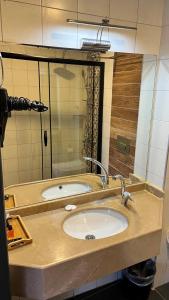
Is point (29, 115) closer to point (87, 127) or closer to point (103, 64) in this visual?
point (87, 127)

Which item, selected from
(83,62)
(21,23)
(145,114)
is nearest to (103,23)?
(83,62)

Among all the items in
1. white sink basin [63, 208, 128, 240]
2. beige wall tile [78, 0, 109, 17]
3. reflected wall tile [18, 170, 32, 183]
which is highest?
beige wall tile [78, 0, 109, 17]

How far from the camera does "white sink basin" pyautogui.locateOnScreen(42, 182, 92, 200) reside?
1.48 metres

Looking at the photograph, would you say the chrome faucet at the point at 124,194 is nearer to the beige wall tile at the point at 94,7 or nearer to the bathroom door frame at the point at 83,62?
the bathroom door frame at the point at 83,62

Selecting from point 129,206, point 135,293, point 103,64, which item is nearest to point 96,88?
point 103,64

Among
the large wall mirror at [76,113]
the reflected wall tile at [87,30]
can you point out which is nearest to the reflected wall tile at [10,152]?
the large wall mirror at [76,113]

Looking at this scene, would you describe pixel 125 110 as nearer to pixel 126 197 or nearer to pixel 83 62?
pixel 83 62

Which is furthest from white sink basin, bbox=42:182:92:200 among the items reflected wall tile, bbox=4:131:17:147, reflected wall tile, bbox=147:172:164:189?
reflected wall tile, bbox=147:172:164:189

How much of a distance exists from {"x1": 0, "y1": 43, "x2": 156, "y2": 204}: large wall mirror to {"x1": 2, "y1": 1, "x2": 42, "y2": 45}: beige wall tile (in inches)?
2.0

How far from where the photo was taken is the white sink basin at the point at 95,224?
1.34 meters

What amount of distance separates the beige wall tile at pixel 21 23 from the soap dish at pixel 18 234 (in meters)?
0.98

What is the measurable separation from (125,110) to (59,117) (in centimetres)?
54

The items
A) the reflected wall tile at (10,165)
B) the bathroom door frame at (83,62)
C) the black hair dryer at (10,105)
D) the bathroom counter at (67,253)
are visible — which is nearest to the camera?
the black hair dryer at (10,105)

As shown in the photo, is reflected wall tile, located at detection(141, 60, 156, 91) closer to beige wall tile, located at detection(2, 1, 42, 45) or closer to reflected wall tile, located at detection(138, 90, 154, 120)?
reflected wall tile, located at detection(138, 90, 154, 120)
